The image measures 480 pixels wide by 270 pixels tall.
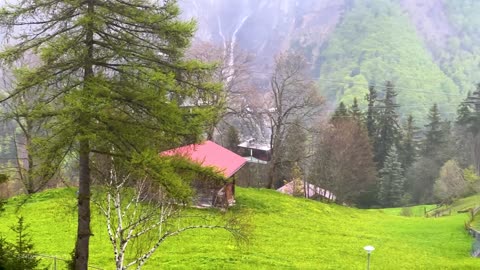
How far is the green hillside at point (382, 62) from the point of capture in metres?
108

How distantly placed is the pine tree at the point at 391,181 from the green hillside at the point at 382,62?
45513 mm

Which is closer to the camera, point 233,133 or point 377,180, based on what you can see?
point 233,133

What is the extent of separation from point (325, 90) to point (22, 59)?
105665 mm

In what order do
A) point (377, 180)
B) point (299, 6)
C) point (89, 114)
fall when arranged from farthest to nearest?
point (299, 6) < point (377, 180) < point (89, 114)

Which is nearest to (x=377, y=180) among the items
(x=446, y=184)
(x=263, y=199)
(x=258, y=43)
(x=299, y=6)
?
(x=446, y=184)

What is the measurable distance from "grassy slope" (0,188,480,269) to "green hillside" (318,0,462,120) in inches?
2854

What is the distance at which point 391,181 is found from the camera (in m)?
53.9

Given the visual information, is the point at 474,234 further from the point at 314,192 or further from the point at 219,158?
the point at 314,192

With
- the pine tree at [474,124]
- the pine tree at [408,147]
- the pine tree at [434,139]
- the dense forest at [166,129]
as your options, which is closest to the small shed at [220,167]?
the dense forest at [166,129]

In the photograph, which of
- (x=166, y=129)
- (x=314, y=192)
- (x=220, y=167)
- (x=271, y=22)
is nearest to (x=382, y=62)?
(x=271, y=22)

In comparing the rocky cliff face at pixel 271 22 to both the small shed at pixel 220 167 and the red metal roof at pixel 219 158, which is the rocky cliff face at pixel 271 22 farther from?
the small shed at pixel 220 167

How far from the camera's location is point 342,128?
43188mm

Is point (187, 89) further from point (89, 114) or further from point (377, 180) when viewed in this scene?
point (377, 180)

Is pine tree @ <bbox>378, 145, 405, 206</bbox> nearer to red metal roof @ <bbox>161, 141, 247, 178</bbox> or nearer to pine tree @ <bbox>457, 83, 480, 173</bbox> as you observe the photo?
pine tree @ <bbox>457, 83, 480, 173</bbox>
